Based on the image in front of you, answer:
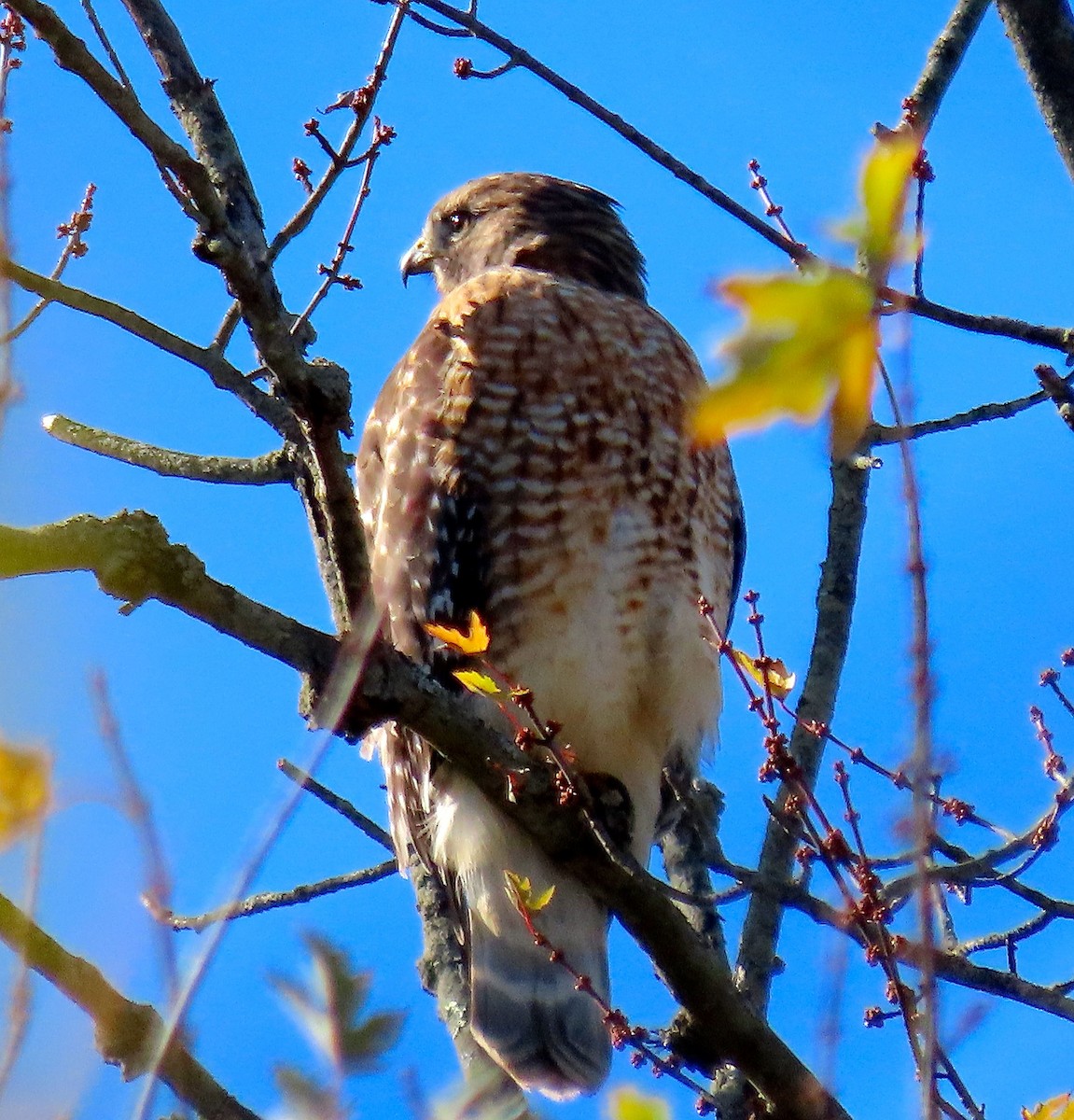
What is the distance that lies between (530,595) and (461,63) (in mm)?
1146

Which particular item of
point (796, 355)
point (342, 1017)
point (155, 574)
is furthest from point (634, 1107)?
point (155, 574)

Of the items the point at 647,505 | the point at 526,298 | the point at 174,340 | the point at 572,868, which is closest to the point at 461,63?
the point at 526,298

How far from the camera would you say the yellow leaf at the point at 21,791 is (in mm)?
1315

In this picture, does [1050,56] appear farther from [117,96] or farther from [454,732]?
[117,96]

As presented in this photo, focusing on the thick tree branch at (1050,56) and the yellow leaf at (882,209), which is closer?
the yellow leaf at (882,209)

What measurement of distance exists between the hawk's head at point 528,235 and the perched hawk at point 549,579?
647 millimetres

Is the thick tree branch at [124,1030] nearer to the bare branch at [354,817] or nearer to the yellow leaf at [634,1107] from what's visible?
the yellow leaf at [634,1107]

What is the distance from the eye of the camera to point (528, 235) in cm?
472

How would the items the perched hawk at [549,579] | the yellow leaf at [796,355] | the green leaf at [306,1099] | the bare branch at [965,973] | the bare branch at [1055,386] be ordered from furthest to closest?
1. the perched hawk at [549,579]
2. the bare branch at [965,973]
3. the bare branch at [1055,386]
4. the green leaf at [306,1099]
5. the yellow leaf at [796,355]

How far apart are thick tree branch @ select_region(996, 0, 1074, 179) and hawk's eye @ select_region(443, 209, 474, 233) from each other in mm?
2161

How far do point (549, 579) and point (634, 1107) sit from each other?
95.7 inches

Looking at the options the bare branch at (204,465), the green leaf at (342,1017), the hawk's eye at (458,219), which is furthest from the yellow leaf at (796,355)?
the hawk's eye at (458,219)

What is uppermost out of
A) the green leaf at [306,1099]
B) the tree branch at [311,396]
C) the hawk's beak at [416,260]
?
the hawk's beak at [416,260]

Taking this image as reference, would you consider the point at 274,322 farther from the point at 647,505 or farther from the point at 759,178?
the point at 647,505
